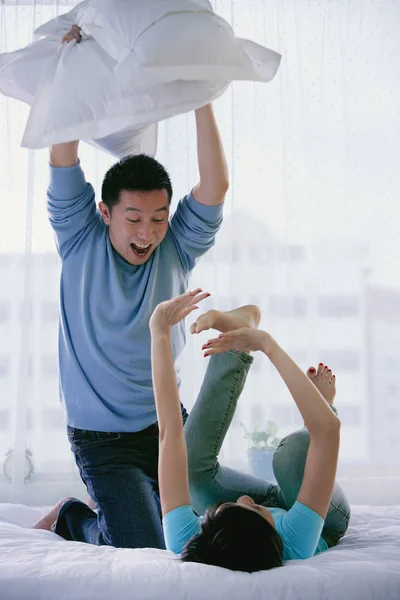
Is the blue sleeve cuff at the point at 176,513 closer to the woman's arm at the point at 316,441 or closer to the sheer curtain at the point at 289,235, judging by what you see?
the woman's arm at the point at 316,441

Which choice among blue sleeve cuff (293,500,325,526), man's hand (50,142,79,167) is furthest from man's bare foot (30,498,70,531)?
man's hand (50,142,79,167)

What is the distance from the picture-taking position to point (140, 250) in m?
2.04

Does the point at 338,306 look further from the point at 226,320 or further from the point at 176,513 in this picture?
the point at 176,513

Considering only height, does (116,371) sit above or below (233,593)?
above

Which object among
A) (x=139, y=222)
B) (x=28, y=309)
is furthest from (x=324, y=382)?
(x=28, y=309)

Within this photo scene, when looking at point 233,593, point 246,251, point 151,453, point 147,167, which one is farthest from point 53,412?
point 233,593

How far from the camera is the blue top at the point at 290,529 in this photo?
1.56m

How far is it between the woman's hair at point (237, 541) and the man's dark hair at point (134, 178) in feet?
3.00

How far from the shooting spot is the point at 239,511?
1424 millimetres

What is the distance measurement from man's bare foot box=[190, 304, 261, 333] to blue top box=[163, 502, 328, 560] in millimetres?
428

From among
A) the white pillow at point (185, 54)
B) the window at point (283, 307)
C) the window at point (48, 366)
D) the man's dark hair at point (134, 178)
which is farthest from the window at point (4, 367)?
the white pillow at point (185, 54)

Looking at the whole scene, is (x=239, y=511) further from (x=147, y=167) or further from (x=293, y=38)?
(x=293, y=38)

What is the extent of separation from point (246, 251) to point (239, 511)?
2223mm

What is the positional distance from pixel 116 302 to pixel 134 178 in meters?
0.34
